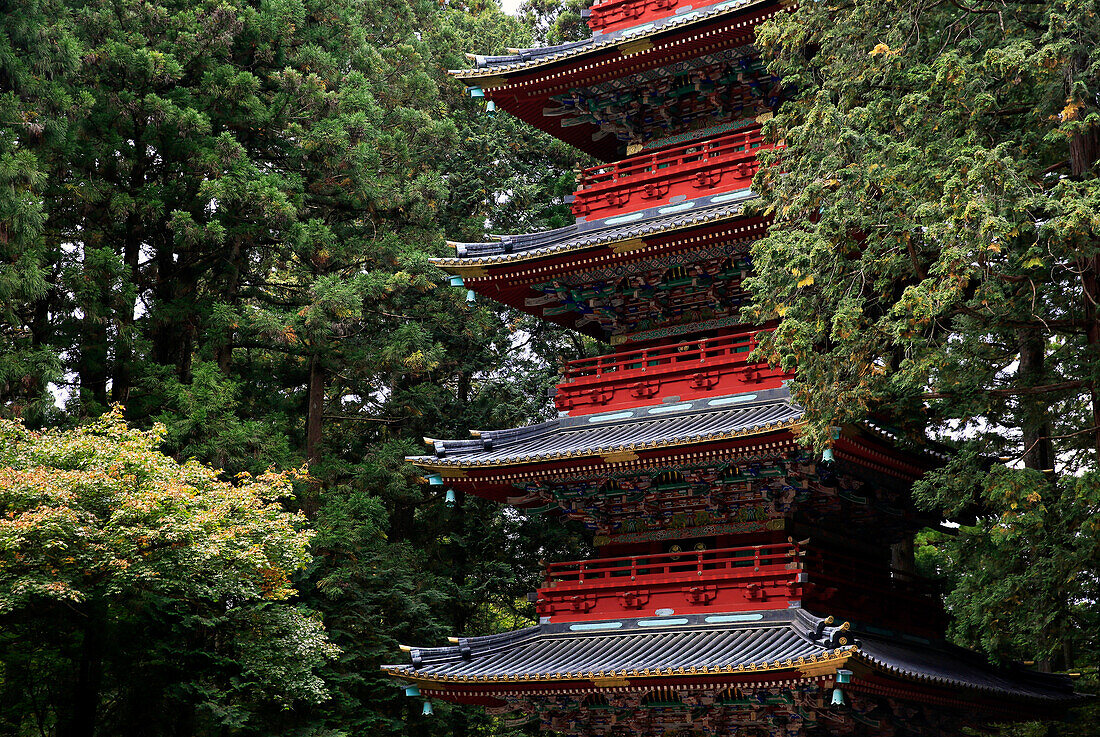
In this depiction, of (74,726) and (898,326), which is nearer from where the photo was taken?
(898,326)

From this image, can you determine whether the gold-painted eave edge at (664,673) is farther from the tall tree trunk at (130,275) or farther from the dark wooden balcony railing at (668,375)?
the tall tree trunk at (130,275)

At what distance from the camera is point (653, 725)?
44.6 ft

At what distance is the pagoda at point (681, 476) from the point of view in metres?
12.9

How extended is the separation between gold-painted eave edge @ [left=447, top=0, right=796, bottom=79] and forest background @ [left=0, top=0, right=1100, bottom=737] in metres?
0.90

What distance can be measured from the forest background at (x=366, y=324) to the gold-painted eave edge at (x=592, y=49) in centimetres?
90

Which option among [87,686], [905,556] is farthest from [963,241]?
[87,686]

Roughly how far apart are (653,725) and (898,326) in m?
6.16

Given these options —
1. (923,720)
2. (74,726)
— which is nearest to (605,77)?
(923,720)

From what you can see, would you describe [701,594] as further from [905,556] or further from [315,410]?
[315,410]

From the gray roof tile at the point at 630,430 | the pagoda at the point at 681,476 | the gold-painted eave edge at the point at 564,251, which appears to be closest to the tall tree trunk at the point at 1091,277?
the pagoda at the point at 681,476

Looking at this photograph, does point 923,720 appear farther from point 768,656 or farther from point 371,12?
point 371,12

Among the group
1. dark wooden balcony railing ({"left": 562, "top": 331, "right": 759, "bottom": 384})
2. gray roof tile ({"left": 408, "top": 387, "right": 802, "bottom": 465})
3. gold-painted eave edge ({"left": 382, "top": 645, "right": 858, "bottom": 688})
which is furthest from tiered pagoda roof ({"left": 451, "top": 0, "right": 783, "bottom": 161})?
gold-painted eave edge ({"left": 382, "top": 645, "right": 858, "bottom": 688})

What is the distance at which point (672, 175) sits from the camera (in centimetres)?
1559

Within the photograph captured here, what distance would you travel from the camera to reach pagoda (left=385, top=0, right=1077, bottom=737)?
12.9m
